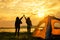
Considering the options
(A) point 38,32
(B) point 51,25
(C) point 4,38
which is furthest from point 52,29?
(C) point 4,38

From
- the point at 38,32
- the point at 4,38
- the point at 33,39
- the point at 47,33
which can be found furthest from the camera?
the point at 4,38

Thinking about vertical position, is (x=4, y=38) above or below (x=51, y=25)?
below

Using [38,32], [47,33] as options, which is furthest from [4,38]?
[47,33]

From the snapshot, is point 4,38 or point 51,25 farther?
point 4,38

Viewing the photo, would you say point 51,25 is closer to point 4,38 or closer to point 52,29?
point 52,29

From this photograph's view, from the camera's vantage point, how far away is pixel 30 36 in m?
8.49

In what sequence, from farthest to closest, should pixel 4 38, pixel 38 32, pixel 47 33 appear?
pixel 4 38 → pixel 38 32 → pixel 47 33

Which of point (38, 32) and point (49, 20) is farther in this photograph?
point (38, 32)

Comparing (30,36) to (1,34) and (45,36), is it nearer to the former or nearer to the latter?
(45,36)

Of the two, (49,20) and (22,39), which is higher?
(49,20)

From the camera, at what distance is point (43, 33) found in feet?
24.6

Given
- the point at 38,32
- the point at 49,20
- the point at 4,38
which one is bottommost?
the point at 4,38

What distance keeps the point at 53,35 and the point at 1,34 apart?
4.81 m

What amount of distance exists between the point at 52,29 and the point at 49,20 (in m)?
0.40
